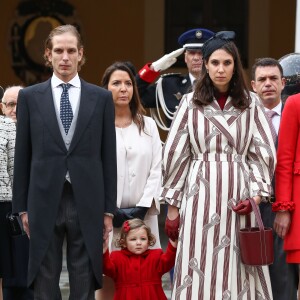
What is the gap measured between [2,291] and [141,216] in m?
1.31

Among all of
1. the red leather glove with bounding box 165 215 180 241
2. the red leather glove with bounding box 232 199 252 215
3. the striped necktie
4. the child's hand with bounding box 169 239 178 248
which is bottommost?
the child's hand with bounding box 169 239 178 248

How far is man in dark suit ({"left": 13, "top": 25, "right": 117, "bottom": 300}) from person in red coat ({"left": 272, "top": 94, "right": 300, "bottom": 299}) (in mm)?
928

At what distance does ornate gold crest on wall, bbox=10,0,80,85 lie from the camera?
15.9 metres

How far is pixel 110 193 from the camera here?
21.1 ft

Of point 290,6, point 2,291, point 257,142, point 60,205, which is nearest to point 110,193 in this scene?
point 60,205

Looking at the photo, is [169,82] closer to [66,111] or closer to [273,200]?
[273,200]

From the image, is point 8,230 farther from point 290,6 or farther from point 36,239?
point 290,6

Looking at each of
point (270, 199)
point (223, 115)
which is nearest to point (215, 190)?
point (223, 115)

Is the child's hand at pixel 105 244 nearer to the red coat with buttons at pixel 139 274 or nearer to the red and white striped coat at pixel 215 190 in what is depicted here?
the red coat with buttons at pixel 139 274

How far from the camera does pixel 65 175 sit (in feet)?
20.7

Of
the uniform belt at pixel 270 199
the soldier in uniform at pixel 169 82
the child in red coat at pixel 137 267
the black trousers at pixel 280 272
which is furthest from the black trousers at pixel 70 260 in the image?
the soldier in uniform at pixel 169 82

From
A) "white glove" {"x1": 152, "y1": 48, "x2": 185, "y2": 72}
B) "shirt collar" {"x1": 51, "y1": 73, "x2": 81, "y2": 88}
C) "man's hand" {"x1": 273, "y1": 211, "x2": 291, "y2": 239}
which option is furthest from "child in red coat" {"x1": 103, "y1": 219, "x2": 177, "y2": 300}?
"white glove" {"x1": 152, "y1": 48, "x2": 185, "y2": 72}

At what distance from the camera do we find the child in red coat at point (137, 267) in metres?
7.02

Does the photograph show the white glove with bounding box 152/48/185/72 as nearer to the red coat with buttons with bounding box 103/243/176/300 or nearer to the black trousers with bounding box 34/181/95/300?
the red coat with buttons with bounding box 103/243/176/300
